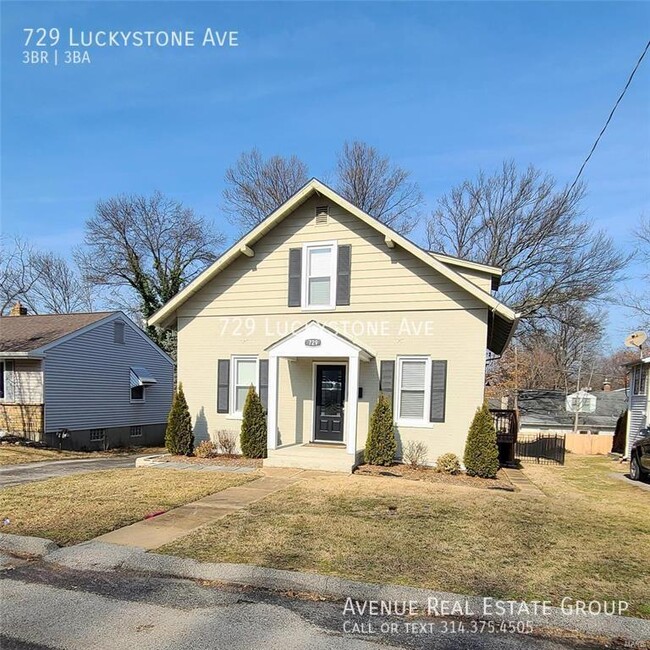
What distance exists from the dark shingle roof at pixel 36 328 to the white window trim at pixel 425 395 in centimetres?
1358

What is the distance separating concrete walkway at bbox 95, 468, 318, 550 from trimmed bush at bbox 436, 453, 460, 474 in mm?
3280

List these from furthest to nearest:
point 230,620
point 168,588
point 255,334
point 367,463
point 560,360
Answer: point 560,360 < point 255,334 < point 367,463 < point 168,588 < point 230,620

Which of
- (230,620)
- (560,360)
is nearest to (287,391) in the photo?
(230,620)

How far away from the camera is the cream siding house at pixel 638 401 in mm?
15906

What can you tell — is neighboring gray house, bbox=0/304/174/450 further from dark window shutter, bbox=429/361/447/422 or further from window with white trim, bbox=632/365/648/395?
window with white trim, bbox=632/365/648/395

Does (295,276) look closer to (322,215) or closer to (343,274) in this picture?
(343,274)

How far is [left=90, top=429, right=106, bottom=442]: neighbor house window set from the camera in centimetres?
1969

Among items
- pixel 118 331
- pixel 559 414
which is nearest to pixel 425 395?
pixel 118 331

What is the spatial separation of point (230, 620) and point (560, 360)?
4405 centimetres

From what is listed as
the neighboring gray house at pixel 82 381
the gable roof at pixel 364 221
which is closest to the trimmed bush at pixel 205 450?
the gable roof at pixel 364 221

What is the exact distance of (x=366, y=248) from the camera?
11758 mm

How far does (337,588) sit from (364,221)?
8.97 metres

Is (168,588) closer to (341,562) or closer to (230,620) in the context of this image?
(230,620)

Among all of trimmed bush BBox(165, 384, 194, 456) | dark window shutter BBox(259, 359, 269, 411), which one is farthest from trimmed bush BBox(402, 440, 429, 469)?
trimmed bush BBox(165, 384, 194, 456)
